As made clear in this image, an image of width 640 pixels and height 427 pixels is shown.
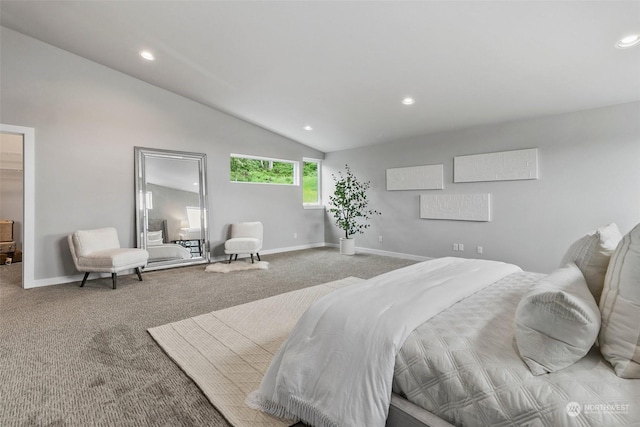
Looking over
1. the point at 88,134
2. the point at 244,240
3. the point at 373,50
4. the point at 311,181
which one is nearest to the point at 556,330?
the point at 373,50

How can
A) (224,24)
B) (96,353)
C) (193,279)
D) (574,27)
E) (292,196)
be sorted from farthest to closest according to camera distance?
(292,196), (193,279), (224,24), (574,27), (96,353)

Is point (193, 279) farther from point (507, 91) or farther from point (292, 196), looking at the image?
point (507, 91)

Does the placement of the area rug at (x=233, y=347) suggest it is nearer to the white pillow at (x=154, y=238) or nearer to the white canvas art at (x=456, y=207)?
the white pillow at (x=154, y=238)

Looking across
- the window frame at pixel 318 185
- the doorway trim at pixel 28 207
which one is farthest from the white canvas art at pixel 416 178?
the doorway trim at pixel 28 207

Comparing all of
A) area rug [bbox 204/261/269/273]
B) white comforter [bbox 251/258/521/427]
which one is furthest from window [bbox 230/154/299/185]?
white comforter [bbox 251/258/521/427]

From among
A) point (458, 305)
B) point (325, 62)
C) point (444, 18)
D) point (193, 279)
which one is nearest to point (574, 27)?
point (444, 18)

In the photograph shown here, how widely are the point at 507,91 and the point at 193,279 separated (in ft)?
15.9

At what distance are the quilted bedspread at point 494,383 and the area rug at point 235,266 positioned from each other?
395cm

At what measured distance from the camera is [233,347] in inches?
87.6

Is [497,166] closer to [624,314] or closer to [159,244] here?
[624,314]

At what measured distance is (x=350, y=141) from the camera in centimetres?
631

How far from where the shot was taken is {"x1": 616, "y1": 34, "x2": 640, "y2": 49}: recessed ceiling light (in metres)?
2.54
